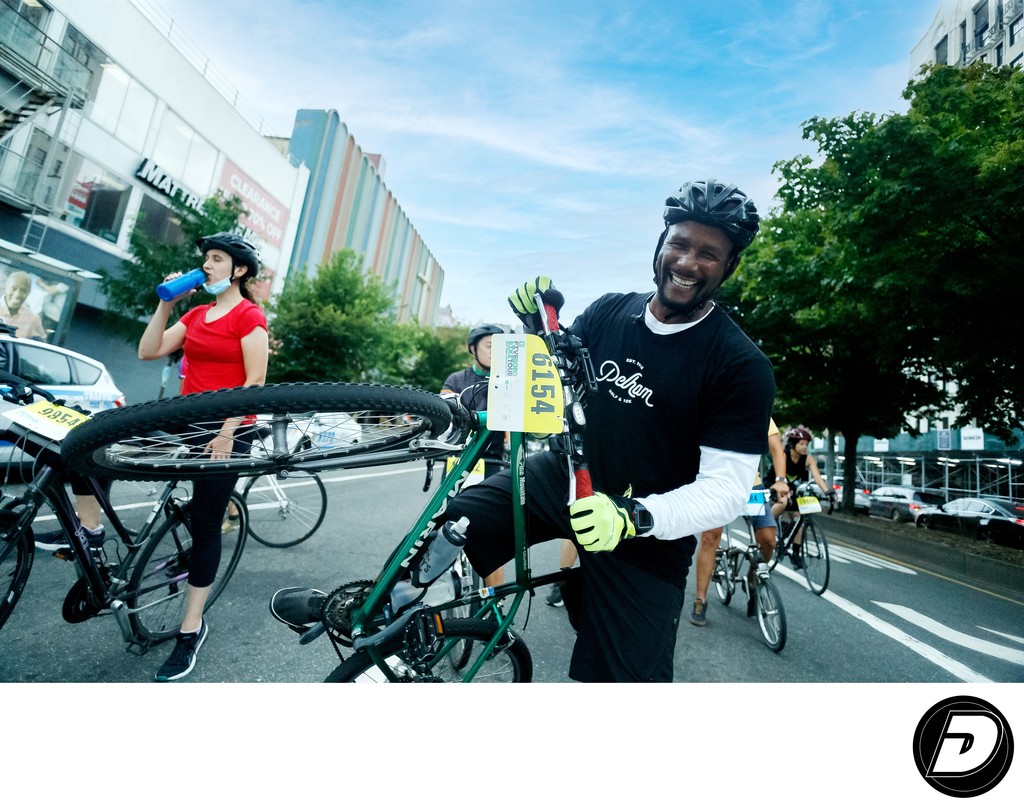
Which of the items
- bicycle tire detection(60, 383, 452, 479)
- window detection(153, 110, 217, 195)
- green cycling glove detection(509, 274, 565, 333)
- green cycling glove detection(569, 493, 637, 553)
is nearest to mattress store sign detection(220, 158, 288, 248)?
window detection(153, 110, 217, 195)

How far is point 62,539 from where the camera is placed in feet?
7.60

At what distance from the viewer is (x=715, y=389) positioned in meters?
1.49

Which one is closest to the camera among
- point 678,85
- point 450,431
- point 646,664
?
point 646,664

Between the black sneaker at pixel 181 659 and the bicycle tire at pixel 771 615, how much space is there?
10.3 feet

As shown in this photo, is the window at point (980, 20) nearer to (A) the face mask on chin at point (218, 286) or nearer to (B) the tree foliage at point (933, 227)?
(B) the tree foliage at point (933, 227)

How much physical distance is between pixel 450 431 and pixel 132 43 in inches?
724

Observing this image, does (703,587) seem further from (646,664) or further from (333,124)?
(333,124)

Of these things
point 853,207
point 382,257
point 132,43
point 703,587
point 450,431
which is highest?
point 382,257

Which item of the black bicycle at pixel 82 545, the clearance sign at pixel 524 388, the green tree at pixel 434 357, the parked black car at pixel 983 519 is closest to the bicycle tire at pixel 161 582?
the black bicycle at pixel 82 545

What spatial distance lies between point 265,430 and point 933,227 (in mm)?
8213
